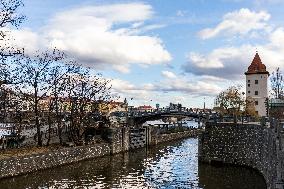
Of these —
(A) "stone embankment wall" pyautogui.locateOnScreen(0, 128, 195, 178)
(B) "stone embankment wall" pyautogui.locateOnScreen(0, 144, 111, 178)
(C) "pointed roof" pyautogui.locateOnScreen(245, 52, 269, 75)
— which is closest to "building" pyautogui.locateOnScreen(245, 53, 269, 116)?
(C) "pointed roof" pyautogui.locateOnScreen(245, 52, 269, 75)

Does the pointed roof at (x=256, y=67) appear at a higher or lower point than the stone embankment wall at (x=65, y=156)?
higher

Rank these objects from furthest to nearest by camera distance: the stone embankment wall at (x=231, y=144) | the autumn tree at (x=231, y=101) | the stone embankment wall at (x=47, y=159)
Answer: the autumn tree at (x=231, y=101) → the stone embankment wall at (x=231, y=144) → the stone embankment wall at (x=47, y=159)

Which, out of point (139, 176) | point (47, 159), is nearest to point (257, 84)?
point (139, 176)

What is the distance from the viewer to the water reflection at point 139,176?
34.2 m

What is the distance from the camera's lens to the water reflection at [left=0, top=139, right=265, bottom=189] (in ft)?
112

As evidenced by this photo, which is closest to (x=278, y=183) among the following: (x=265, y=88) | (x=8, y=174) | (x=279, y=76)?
(x=8, y=174)

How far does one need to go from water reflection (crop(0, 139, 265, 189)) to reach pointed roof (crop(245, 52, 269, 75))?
178 ft

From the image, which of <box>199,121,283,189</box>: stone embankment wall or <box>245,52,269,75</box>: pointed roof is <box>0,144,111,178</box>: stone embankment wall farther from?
<box>245,52,269,75</box>: pointed roof

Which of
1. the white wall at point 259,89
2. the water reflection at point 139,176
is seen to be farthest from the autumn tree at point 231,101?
the water reflection at point 139,176

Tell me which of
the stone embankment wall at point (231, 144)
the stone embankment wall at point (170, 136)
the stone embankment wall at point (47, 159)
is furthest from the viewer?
the stone embankment wall at point (170, 136)

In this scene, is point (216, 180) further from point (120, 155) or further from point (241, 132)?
point (120, 155)

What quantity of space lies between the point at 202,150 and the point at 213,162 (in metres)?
1.77

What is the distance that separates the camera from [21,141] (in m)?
48.1

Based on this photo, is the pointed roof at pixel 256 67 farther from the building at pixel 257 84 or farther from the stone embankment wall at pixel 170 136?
the stone embankment wall at pixel 170 136
